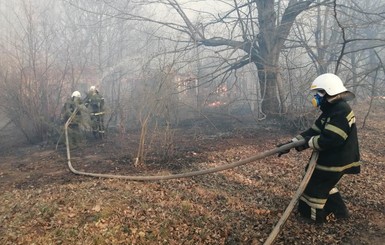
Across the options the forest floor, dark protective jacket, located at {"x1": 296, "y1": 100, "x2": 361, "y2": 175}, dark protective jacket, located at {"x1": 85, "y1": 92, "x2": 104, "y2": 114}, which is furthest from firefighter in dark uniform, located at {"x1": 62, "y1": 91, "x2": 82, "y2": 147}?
dark protective jacket, located at {"x1": 296, "y1": 100, "x2": 361, "y2": 175}

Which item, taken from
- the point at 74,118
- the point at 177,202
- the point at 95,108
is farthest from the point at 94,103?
the point at 177,202

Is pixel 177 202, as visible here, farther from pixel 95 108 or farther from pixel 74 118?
pixel 95 108

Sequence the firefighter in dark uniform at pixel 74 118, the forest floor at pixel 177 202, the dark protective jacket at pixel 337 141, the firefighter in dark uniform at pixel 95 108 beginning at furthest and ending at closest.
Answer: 1. the firefighter in dark uniform at pixel 95 108
2. the firefighter in dark uniform at pixel 74 118
3. the forest floor at pixel 177 202
4. the dark protective jacket at pixel 337 141

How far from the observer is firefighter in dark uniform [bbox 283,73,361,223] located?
3.42 meters

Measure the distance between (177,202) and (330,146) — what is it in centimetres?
211

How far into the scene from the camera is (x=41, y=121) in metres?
9.98

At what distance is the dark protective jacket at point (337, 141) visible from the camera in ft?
11.1

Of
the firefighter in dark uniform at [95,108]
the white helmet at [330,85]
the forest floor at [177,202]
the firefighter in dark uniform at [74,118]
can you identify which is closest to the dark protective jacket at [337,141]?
the white helmet at [330,85]

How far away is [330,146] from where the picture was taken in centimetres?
341

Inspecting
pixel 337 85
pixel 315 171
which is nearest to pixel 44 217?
pixel 315 171

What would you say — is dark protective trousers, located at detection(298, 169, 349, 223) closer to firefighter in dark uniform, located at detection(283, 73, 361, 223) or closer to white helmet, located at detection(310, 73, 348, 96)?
firefighter in dark uniform, located at detection(283, 73, 361, 223)

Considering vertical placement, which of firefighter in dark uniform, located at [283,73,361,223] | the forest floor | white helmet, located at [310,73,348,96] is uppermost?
white helmet, located at [310,73,348,96]

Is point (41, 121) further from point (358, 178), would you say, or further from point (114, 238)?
point (358, 178)

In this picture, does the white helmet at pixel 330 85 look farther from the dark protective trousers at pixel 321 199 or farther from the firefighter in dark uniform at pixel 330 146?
the dark protective trousers at pixel 321 199
